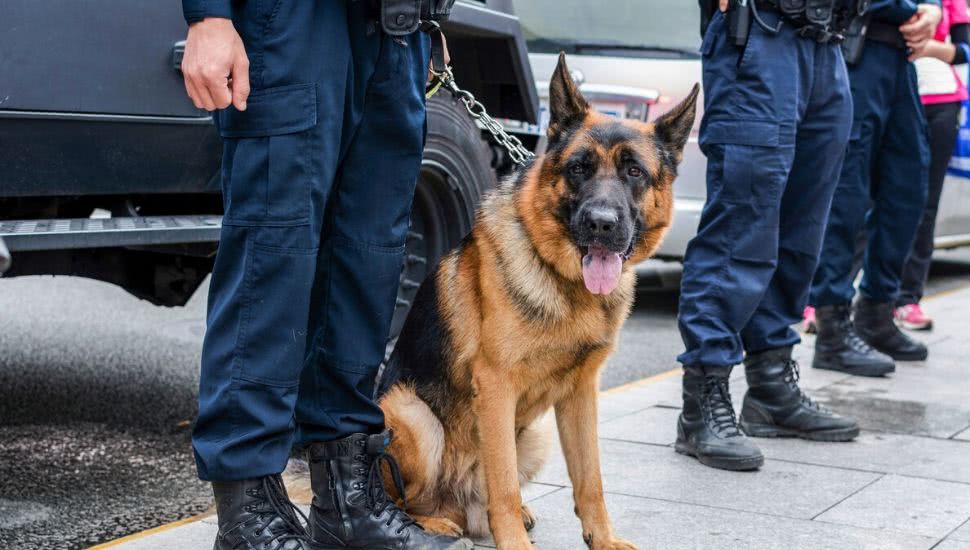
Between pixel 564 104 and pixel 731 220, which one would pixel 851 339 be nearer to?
pixel 731 220

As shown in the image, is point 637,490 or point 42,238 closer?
point 42,238

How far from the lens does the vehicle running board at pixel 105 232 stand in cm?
325

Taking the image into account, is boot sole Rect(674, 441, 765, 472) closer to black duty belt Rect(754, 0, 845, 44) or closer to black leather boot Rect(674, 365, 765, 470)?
black leather boot Rect(674, 365, 765, 470)

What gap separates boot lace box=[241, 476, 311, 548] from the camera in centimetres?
257

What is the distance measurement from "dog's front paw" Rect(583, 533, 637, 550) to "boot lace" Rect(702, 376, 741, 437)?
3.30 feet

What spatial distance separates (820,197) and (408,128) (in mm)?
1864

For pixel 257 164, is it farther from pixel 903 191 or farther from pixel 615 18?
pixel 615 18

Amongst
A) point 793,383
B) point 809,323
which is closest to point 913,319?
point 809,323

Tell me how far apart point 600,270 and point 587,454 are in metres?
0.48

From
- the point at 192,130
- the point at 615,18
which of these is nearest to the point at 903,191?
the point at 615,18

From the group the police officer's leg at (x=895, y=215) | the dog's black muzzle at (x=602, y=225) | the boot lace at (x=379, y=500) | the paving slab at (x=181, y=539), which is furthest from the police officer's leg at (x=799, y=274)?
the paving slab at (x=181, y=539)

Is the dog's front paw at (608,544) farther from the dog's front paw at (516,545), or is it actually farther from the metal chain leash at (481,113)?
the metal chain leash at (481,113)

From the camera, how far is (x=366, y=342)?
2771mm

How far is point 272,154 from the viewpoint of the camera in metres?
2.41
